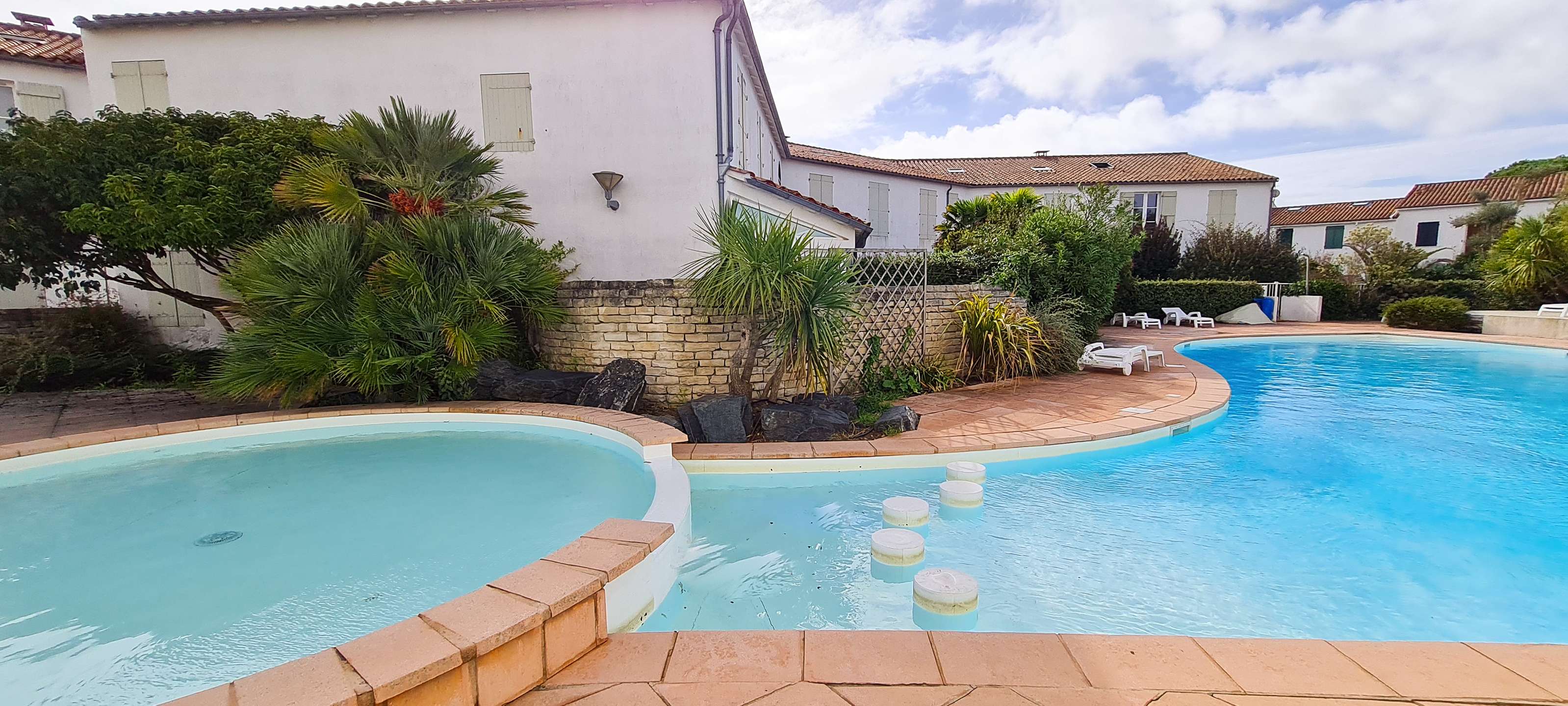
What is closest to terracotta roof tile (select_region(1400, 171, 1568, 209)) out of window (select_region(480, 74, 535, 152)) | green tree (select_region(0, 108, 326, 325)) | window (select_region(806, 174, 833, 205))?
window (select_region(806, 174, 833, 205))

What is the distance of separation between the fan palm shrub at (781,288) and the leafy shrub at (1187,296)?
51.4 feet

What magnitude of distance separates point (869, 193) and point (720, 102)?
43.4ft

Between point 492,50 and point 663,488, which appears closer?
point 663,488

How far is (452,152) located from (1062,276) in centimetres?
893

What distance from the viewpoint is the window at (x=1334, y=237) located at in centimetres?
3319

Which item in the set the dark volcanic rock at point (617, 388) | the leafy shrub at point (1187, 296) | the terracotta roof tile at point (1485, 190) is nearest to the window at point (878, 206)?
the leafy shrub at point (1187, 296)

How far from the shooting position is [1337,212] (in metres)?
34.1

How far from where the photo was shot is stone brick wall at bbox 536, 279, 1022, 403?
6773mm

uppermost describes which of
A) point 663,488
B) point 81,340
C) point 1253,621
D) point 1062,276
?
point 1062,276

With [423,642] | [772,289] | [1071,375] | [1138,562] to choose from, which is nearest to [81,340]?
[772,289]

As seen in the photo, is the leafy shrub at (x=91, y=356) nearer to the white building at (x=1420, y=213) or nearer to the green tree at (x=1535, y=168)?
the white building at (x=1420, y=213)

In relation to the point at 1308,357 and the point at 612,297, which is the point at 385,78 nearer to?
the point at 612,297

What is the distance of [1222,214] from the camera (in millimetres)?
24156

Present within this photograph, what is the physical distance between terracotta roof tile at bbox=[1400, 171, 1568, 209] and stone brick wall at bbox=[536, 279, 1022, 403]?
37.7 metres
